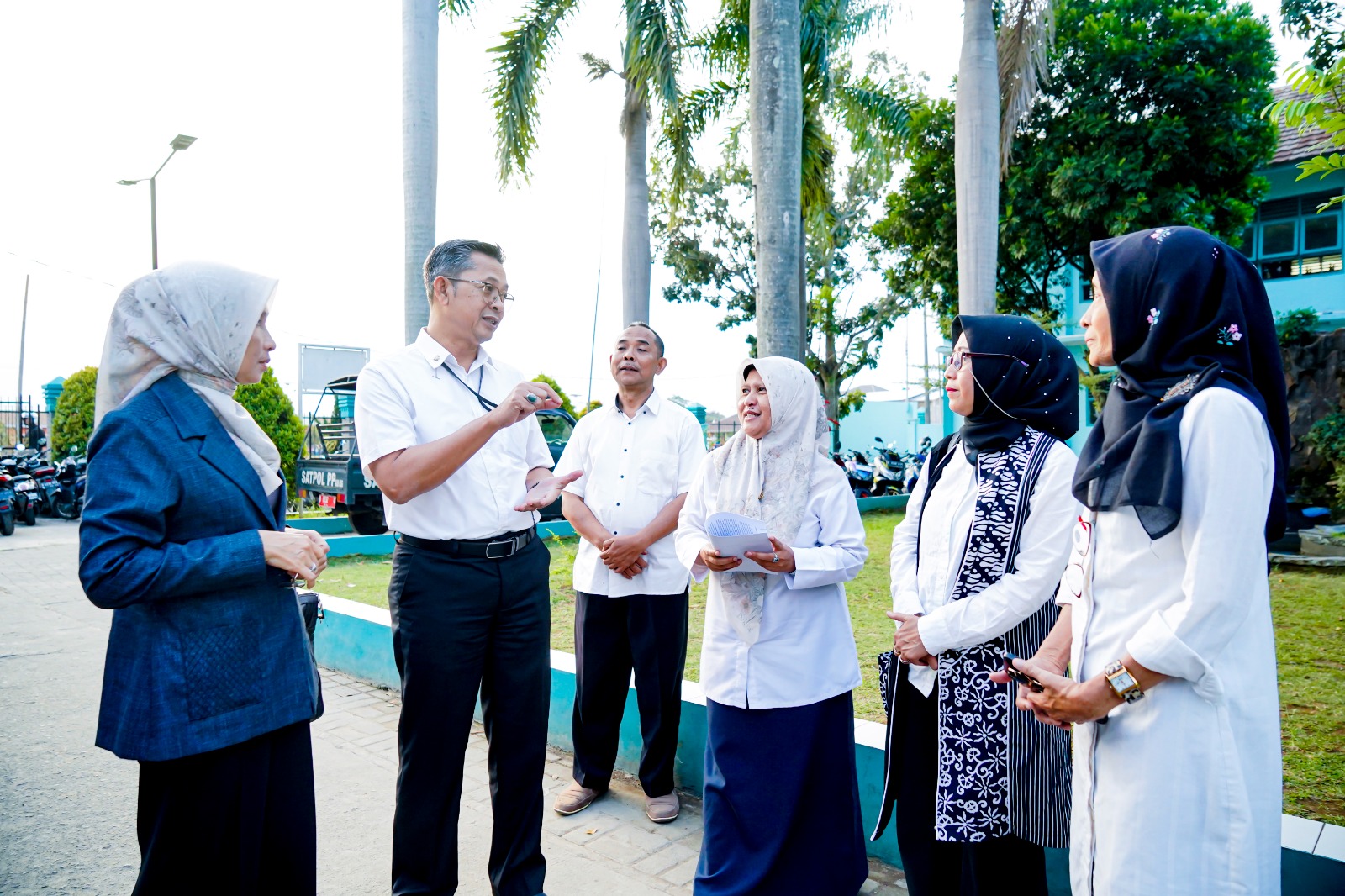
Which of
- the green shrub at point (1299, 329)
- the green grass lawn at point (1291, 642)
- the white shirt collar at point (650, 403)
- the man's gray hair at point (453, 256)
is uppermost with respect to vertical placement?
the green shrub at point (1299, 329)

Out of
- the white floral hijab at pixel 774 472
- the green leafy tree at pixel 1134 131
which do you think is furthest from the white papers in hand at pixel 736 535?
the green leafy tree at pixel 1134 131

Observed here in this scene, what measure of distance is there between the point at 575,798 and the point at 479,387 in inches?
71.9

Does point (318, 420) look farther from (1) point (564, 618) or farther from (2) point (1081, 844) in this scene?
(2) point (1081, 844)

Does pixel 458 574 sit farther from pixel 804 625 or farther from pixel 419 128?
pixel 419 128

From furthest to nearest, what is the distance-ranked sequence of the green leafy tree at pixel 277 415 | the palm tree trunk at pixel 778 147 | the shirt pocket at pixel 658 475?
the green leafy tree at pixel 277 415
the palm tree trunk at pixel 778 147
the shirt pocket at pixel 658 475

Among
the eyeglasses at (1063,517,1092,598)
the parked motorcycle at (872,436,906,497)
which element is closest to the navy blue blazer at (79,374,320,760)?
the eyeglasses at (1063,517,1092,598)

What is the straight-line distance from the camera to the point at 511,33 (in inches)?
345

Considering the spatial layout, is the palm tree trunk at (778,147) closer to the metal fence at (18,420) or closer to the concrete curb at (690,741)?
the concrete curb at (690,741)

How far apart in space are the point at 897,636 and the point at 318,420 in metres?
11.3

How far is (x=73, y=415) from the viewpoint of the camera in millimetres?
17812

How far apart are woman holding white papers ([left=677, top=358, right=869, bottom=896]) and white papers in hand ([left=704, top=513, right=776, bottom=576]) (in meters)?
0.06

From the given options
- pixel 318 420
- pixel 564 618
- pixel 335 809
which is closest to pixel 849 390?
pixel 318 420

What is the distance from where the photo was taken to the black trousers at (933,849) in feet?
7.51

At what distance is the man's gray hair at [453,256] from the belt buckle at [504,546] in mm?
829
